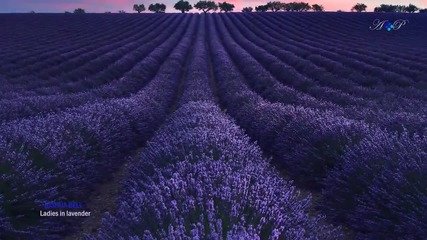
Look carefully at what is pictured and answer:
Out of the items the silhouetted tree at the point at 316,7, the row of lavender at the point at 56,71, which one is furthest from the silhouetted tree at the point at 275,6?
the row of lavender at the point at 56,71

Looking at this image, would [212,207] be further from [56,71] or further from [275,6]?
[275,6]

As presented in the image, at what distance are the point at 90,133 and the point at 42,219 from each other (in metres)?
2.00

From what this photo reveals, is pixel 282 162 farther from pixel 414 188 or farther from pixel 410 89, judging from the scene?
pixel 410 89

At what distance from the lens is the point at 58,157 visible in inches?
195

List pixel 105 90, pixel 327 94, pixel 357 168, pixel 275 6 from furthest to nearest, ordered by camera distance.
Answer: pixel 275 6, pixel 105 90, pixel 327 94, pixel 357 168

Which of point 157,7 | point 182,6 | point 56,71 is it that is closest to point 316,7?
point 182,6

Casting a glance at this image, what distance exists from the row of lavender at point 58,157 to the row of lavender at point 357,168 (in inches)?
103

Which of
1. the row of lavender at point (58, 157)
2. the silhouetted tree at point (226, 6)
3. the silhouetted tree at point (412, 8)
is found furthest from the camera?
the silhouetted tree at point (226, 6)

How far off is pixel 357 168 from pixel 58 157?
3.49 m

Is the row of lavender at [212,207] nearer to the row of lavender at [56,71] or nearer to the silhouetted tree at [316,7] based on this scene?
the row of lavender at [56,71]

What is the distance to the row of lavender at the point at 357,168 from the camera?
3740mm

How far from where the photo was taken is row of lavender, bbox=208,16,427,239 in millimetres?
3740

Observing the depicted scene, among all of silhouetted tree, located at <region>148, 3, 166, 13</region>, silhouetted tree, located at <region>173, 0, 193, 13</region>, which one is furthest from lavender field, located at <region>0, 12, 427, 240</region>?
silhouetted tree, located at <region>148, 3, 166, 13</region>

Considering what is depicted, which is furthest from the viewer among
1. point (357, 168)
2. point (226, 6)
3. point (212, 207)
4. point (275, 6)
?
point (226, 6)
